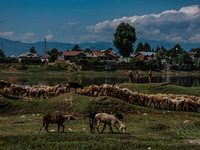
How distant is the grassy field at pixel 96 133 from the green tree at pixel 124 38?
10862cm

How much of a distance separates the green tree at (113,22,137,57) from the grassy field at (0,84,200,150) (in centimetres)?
10862

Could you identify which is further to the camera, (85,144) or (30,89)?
(30,89)

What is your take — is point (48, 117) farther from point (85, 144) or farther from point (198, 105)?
point (198, 105)

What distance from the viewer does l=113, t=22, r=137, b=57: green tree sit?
137500 mm

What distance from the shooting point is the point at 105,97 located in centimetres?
2264

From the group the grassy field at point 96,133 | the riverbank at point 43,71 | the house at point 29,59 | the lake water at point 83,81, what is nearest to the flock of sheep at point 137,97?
the grassy field at point 96,133

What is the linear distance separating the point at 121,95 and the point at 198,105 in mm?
7833

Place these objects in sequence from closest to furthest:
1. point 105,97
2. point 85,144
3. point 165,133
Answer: point 85,144 → point 165,133 → point 105,97

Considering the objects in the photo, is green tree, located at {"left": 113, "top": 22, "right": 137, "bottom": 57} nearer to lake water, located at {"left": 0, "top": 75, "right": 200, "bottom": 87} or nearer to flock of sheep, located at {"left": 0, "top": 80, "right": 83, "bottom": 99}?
lake water, located at {"left": 0, "top": 75, "right": 200, "bottom": 87}

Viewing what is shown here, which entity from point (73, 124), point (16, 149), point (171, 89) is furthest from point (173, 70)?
point (16, 149)

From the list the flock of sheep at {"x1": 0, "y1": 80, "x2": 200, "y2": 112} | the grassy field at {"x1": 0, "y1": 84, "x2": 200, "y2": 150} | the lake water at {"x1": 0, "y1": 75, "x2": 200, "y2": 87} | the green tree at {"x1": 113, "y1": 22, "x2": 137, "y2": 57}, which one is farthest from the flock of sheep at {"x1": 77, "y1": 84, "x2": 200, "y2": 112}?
the green tree at {"x1": 113, "y1": 22, "x2": 137, "y2": 57}

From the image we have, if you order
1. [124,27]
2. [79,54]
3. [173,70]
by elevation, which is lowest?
[173,70]

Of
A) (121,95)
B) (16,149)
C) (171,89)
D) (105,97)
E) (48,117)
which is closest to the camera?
(16,149)

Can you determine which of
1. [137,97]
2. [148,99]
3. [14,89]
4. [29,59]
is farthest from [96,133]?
[29,59]
